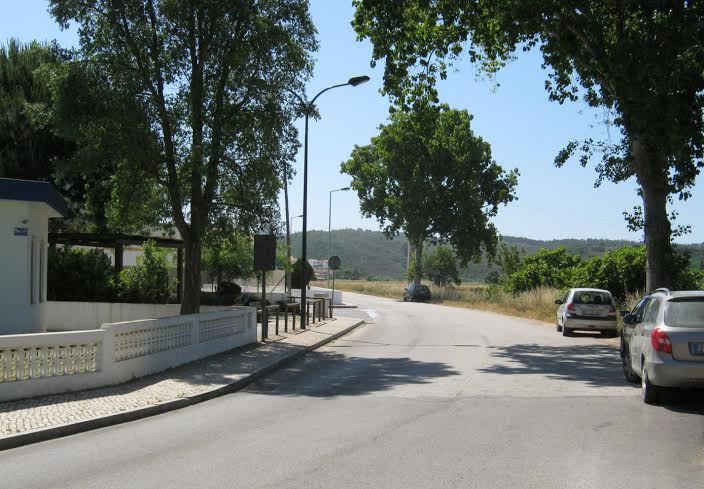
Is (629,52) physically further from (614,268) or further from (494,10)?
(614,268)

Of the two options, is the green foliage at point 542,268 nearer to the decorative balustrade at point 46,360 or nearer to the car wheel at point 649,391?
the car wheel at point 649,391

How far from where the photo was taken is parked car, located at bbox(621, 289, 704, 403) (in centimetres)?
913

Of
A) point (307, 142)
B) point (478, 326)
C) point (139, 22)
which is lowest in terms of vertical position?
point (478, 326)

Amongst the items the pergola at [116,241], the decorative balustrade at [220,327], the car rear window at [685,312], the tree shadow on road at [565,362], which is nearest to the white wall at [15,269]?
the decorative balustrade at [220,327]

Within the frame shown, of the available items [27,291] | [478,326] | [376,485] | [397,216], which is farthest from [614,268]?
[397,216]

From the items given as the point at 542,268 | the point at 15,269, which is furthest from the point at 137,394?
the point at 542,268

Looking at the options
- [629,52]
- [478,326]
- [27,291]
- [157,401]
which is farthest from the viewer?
[478,326]

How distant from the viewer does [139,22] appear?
18812 mm

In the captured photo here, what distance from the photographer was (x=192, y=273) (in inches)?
777

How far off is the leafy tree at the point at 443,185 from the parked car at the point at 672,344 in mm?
55982

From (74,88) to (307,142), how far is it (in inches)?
340

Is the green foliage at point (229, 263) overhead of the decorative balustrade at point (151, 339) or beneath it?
overhead

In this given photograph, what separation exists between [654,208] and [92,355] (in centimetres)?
1632

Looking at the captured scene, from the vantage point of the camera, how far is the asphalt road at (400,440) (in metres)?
6.16
